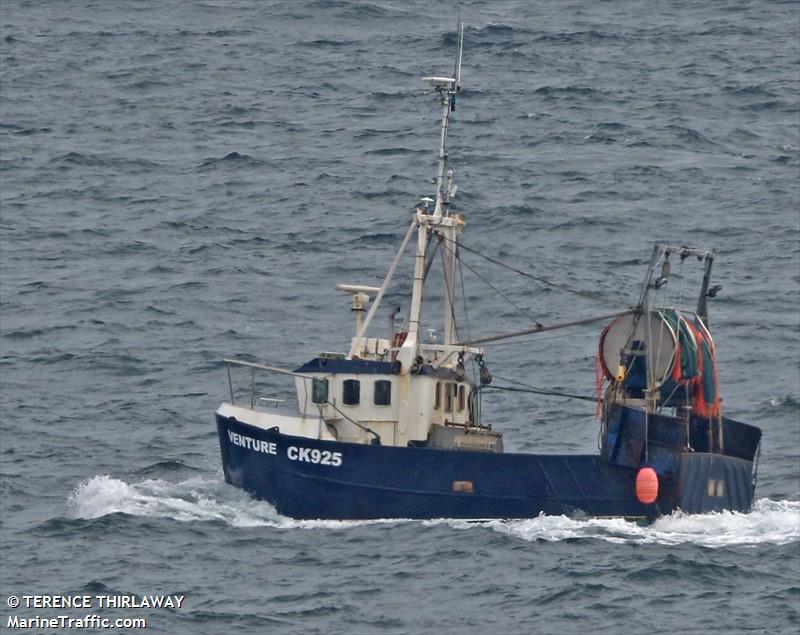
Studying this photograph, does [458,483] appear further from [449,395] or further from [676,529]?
[676,529]

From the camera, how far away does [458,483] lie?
38.7 meters

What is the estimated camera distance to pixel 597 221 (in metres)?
60.7

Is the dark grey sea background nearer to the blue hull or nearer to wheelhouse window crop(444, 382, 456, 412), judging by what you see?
A: the blue hull

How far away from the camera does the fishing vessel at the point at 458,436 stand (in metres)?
38.7

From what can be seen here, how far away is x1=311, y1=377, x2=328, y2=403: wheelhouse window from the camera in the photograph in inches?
1570

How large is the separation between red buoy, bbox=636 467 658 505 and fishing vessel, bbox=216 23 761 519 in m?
0.03

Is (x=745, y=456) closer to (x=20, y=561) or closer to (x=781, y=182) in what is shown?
(x=20, y=561)

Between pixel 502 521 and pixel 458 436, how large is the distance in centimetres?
250

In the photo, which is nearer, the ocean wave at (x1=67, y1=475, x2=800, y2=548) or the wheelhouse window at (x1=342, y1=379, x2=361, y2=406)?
the ocean wave at (x1=67, y1=475, x2=800, y2=548)

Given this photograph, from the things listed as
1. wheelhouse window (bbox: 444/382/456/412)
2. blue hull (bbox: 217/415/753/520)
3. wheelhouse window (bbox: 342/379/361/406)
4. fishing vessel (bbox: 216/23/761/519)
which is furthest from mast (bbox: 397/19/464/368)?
blue hull (bbox: 217/415/753/520)

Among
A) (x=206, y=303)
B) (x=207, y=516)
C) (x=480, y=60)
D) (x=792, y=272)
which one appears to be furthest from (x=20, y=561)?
(x=480, y=60)

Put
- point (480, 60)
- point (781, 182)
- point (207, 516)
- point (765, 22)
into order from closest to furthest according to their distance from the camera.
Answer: point (207, 516)
point (781, 182)
point (480, 60)
point (765, 22)

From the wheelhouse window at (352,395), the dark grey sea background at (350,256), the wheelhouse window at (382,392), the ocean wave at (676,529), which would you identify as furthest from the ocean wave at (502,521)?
the wheelhouse window at (382,392)

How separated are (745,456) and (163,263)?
22.3 meters
